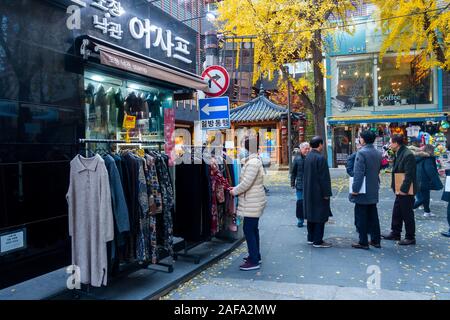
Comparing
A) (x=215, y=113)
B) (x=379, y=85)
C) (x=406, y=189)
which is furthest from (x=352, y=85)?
(x=215, y=113)

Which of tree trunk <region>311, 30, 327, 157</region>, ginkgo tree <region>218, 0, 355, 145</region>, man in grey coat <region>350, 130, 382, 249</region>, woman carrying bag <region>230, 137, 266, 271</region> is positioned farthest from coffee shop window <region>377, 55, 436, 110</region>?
woman carrying bag <region>230, 137, 266, 271</region>

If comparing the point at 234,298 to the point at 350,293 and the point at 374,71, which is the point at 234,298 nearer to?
the point at 350,293

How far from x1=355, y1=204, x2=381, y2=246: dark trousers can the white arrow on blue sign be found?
9.89 ft

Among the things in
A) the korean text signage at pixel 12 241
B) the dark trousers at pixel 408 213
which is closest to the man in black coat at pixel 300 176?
the dark trousers at pixel 408 213

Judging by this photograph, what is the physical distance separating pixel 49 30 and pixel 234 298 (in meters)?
4.50

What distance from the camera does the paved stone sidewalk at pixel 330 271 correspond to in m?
4.77

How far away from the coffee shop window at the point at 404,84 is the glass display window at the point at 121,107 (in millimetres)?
17152

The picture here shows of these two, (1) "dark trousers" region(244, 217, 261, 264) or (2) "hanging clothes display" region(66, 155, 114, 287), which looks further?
(1) "dark trousers" region(244, 217, 261, 264)

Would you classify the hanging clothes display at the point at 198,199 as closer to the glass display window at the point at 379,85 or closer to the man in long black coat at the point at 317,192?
the man in long black coat at the point at 317,192

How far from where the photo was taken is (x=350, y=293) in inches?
186

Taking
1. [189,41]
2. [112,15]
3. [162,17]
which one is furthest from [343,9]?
[112,15]

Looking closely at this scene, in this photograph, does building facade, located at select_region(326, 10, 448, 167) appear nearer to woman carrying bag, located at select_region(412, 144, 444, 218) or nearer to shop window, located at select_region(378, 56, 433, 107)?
shop window, located at select_region(378, 56, 433, 107)

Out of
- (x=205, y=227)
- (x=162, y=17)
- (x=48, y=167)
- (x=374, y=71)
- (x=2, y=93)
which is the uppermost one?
(x=374, y=71)

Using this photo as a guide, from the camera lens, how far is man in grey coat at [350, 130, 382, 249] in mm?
6668
